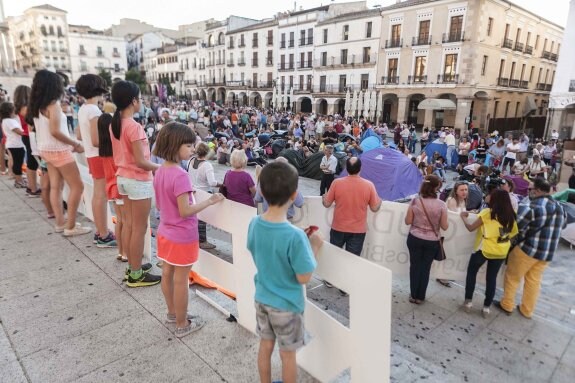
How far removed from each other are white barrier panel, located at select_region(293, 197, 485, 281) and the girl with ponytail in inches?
94.8

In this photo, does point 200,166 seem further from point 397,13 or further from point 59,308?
point 397,13

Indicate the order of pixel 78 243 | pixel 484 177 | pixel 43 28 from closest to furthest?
pixel 78 243
pixel 484 177
pixel 43 28

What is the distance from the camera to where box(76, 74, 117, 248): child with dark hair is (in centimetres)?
335

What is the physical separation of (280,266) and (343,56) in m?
36.0

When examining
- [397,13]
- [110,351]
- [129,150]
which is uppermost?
[397,13]

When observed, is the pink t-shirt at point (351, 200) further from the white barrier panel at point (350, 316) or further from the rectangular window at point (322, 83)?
the rectangular window at point (322, 83)

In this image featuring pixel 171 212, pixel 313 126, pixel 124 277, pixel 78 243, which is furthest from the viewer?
pixel 313 126

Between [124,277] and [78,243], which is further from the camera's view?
[78,243]

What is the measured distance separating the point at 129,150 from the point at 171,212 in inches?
32.7

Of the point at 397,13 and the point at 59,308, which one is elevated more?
the point at 397,13

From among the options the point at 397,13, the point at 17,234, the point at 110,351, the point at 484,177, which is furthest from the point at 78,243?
the point at 397,13

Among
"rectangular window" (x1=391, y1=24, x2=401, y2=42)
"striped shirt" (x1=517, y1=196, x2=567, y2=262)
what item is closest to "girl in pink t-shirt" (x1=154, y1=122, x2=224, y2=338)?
"striped shirt" (x1=517, y1=196, x2=567, y2=262)

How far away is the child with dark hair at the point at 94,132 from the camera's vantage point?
11.0ft

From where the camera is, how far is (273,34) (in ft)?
140
